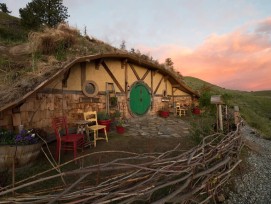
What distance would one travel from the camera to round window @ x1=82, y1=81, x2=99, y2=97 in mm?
9148

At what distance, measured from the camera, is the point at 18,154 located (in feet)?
15.6

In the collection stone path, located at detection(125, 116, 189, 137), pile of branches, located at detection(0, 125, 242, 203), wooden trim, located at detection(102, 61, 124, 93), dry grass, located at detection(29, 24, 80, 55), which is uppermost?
dry grass, located at detection(29, 24, 80, 55)

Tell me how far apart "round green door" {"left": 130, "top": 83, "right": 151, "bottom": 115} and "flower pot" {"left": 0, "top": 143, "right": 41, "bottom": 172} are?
7.02 m

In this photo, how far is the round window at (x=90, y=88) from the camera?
360 inches

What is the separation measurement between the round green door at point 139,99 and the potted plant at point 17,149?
→ 701 cm

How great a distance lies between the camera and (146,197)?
8.44ft

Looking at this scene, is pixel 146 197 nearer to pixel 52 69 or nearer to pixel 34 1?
pixel 52 69

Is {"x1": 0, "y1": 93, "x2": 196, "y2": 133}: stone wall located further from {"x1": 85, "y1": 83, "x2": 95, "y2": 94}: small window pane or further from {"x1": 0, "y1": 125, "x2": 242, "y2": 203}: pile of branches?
{"x1": 0, "y1": 125, "x2": 242, "y2": 203}: pile of branches

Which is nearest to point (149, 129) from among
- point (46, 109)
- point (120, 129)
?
point (120, 129)

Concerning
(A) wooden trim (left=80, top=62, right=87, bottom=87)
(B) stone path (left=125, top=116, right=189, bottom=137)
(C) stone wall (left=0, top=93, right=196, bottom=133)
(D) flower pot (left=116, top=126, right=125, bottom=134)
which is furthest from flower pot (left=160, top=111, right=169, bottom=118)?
(A) wooden trim (left=80, top=62, right=87, bottom=87)

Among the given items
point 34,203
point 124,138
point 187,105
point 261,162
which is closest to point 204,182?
point 34,203

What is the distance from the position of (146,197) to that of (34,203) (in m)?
1.19

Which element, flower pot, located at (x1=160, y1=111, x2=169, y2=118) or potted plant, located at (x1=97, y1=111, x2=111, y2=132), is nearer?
potted plant, located at (x1=97, y1=111, x2=111, y2=132)

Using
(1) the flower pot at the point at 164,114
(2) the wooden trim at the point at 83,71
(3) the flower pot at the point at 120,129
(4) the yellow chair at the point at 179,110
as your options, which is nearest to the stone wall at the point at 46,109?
(2) the wooden trim at the point at 83,71
